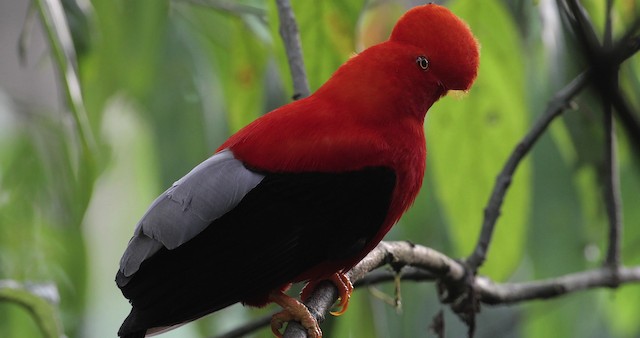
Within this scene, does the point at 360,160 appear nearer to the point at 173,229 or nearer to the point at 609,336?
the point at 173,229

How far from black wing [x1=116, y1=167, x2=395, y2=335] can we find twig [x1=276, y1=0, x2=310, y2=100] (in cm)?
43

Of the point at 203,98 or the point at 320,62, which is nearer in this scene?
the point at 320,62

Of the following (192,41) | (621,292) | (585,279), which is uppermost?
(192,41)

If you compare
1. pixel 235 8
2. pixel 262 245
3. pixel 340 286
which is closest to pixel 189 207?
pixel 262 245

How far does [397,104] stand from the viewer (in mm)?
1682

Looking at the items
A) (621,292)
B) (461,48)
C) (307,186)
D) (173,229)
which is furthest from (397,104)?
(621,292)

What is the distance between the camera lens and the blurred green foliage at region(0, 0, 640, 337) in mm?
1865

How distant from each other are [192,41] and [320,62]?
64 cm

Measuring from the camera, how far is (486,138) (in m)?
1.90

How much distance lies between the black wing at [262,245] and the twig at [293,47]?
43 centimetres

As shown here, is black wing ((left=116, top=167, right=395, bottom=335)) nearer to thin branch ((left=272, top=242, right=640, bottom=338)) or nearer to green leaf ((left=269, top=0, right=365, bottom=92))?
thin branch ((left=272, top=242, right=640, bottom=338))

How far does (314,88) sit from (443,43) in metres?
0.34

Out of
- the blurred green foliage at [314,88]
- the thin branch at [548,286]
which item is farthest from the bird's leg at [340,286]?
the thin branch at [548,286]

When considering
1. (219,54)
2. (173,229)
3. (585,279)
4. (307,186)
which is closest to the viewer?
Result: (173,229)
